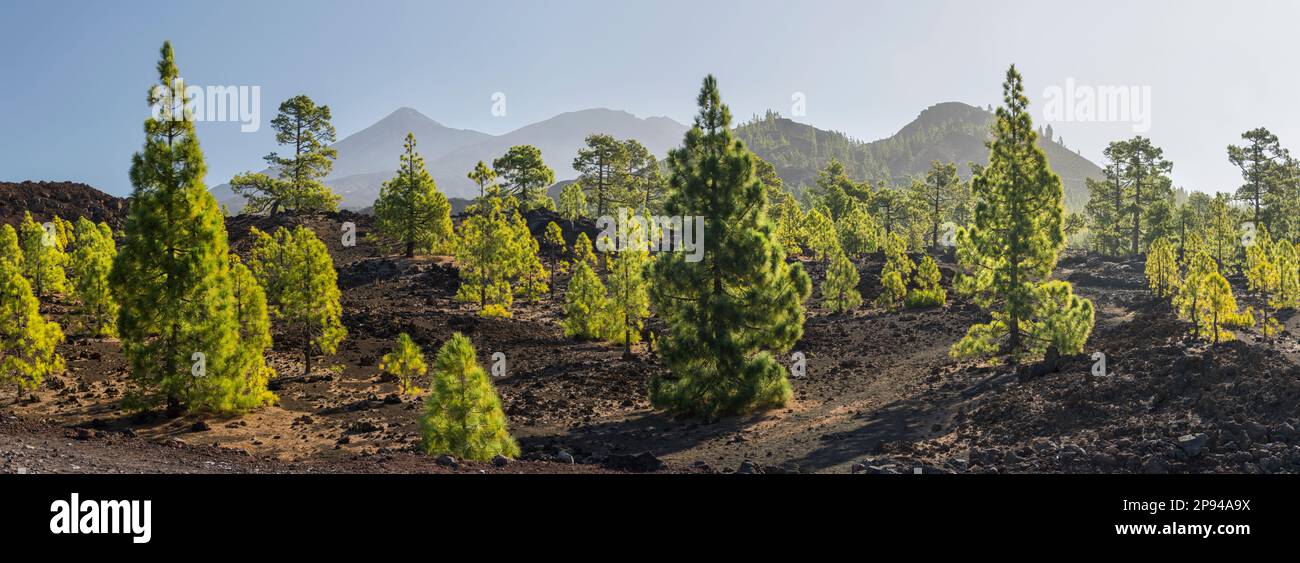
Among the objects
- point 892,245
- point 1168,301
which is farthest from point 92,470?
point 1168,301

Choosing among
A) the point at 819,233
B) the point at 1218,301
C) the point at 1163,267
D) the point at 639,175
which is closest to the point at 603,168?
the point at 639,175

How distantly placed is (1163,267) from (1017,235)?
78.6ft

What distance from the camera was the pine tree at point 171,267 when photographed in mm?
19844

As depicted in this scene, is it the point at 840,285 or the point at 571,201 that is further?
the point at 571,201

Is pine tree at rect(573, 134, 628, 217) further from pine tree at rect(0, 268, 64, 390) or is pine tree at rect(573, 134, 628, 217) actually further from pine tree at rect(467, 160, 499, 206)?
pine tree at rect(0, 268, 64, 390)

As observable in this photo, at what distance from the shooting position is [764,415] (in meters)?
22.1

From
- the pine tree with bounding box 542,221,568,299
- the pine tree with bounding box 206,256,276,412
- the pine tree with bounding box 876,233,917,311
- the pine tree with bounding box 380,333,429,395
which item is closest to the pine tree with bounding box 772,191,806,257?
the pine tree with bounding box 876,233,917,311

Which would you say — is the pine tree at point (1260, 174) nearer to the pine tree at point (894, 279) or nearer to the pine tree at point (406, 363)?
the pine tree at point (894, 279)

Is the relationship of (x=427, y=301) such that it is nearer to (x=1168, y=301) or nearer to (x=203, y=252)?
(x=203, y=252)

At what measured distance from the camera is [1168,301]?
41219 millimetres

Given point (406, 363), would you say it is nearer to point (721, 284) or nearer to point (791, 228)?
point (721, 284)

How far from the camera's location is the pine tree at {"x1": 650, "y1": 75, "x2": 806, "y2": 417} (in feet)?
70.6

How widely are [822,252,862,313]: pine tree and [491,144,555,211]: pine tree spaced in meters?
29.5
